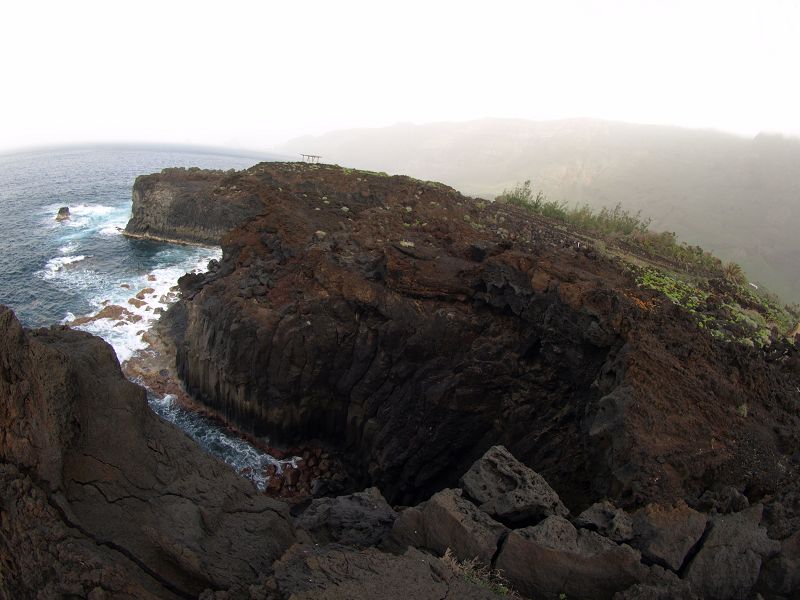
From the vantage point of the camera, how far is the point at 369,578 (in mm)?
7711

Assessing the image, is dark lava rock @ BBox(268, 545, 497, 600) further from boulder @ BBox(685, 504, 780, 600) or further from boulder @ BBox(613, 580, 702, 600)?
boulder @ BBox(685, 504, 780, 600)

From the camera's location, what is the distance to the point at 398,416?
65.9 feet

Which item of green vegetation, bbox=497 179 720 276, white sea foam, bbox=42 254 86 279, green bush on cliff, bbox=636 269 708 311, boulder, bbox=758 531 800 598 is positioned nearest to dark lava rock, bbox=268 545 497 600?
boulder, bbox=758 531 800 598

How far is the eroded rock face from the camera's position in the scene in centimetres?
788

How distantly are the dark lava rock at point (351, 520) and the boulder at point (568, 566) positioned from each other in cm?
352

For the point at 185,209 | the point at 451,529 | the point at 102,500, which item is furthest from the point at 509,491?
the point at 185,209

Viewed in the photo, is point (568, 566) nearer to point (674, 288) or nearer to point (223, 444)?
point (674, 288)

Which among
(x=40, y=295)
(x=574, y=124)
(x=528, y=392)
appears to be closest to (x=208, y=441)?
(x=528, y=392)

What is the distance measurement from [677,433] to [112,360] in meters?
16.1

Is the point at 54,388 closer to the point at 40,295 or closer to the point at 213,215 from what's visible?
the point at 40,295

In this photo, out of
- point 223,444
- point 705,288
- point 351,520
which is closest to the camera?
point 351,520

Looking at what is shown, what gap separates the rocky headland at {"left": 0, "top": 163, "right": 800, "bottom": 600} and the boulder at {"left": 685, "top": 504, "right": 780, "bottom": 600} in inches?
1.4

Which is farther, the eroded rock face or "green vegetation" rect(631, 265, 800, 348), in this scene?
"green vegetation" rect(631, 265, 800, 348)

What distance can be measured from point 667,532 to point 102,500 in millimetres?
12390
